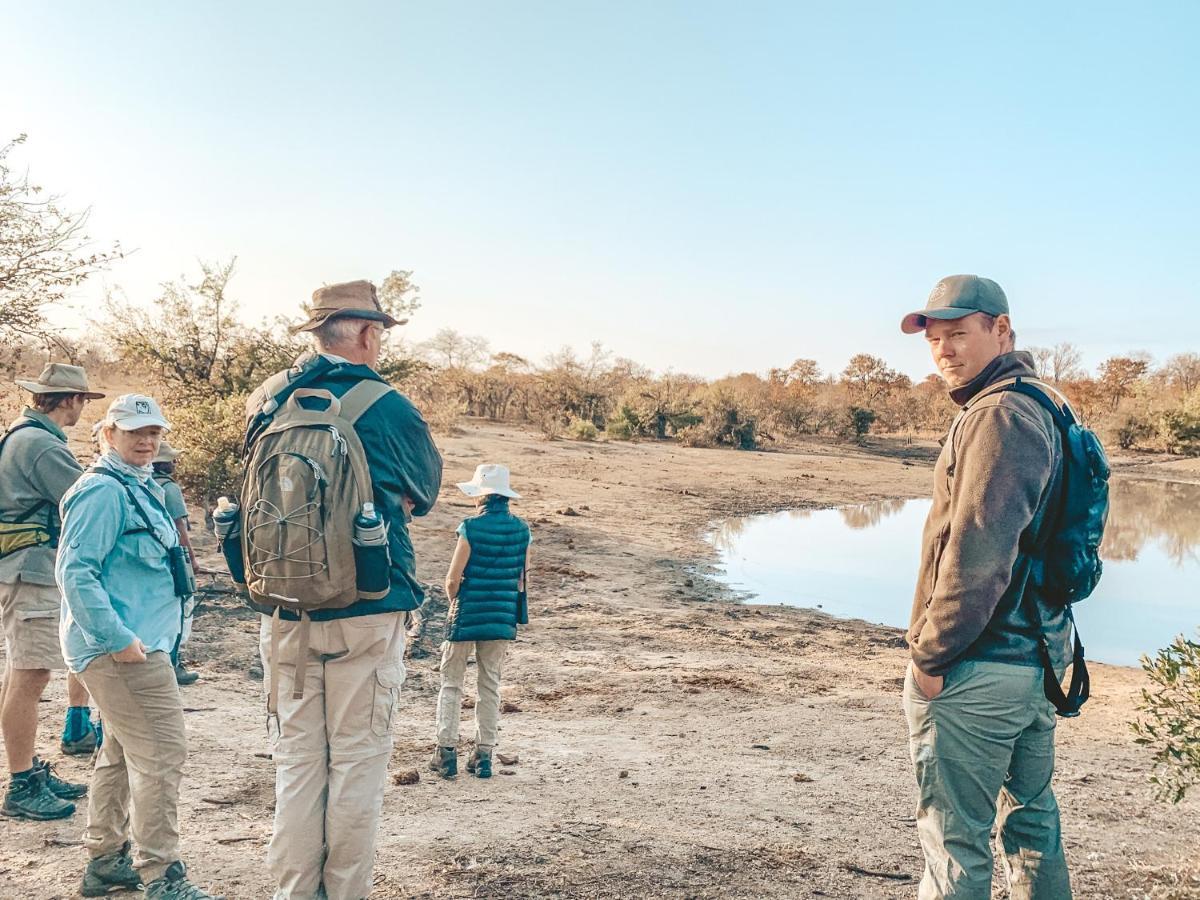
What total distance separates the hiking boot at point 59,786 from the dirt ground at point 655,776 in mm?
220

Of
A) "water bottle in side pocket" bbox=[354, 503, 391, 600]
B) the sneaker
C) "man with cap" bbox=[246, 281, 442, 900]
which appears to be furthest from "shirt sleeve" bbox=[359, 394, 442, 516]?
the sneaker

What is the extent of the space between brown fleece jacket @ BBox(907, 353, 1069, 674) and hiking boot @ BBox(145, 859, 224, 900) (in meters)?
2.81

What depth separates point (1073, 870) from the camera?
13.2ft

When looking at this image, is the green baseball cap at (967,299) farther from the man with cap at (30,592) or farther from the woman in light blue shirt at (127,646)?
the man with cap at (30,592)

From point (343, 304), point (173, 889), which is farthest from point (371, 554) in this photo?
point (173, 889)

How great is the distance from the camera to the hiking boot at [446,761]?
5.37m

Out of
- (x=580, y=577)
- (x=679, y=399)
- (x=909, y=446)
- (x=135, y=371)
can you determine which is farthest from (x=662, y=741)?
(x=909, y=446)

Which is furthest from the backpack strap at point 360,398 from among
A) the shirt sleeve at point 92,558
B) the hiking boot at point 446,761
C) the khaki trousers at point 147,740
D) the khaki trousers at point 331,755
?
the hiking boot at point 446,761

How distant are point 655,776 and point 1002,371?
3431mm

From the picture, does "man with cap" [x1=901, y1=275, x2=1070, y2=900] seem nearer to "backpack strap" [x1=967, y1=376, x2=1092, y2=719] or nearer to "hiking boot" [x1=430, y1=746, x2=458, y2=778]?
"backpack strap" [x1=967, y1=376, x2=1092, y2=719]

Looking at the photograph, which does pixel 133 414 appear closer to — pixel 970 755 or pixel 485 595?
pixel 485 595

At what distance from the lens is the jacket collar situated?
9.40 ft

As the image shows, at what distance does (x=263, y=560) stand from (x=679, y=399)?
118 feet

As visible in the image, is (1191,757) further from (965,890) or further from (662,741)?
(662,741)
